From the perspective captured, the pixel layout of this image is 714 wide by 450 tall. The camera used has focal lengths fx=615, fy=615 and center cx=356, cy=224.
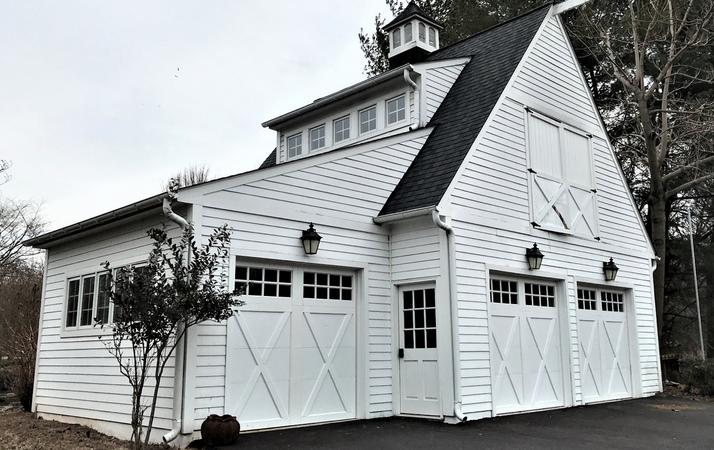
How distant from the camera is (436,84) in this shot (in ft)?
38.6

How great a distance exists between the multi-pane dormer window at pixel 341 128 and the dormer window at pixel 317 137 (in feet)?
1.38

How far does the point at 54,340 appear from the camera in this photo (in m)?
10.3

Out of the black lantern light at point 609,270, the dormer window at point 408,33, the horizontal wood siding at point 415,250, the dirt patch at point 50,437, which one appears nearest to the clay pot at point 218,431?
the dirt patch at point 50,437

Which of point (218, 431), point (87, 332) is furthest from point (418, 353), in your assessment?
point (87, 332)

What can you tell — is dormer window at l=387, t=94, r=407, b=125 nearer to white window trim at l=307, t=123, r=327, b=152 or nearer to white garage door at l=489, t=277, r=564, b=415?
white window trim at l=307, t=123, r=327, b=152

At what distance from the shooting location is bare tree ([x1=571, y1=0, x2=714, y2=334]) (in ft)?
54.6

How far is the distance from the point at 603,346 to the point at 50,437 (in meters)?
9.67

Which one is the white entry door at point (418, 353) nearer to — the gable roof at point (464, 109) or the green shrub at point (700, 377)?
the gable roof at point (464, 109)

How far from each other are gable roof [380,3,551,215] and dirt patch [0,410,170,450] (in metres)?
5.07

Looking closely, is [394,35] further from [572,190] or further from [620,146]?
[620,146]

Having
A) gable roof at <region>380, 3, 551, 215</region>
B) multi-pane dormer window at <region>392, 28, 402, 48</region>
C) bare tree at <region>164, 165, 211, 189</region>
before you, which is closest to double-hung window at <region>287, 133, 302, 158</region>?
multi-pane dormer window at <region>392, 28, 402, 48</region>

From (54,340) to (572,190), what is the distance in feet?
32.1

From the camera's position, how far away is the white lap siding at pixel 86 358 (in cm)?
818

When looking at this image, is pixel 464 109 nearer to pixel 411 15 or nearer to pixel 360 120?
pixel 360 120
